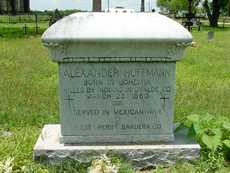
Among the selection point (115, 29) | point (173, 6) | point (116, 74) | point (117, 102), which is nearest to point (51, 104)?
point (117, 102)

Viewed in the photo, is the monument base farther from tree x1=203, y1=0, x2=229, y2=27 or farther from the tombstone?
tree x1=203, y1=0, x2=229, y2=27

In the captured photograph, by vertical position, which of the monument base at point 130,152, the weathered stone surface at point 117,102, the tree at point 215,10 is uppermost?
Result: the weathered stone surface at point 117,102

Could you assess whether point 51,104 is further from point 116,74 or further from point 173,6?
point 173,6

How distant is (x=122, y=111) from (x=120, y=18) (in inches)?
38.6

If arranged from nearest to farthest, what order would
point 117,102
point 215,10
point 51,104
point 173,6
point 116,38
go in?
1. point 116,38
2. point 117,102
3. point 51,104
4. point 215,10
5. point 173,6

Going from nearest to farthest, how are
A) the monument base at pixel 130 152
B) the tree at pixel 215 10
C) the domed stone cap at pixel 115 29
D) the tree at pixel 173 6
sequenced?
the domed stone cap at pixel 115 29 < the monument base at pixel 130 152 < the tree at pixel 215 10 < the tree at pixel 173 6

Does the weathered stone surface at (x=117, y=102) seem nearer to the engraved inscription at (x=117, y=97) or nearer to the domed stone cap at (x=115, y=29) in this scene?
the engraved inscription at (x=117, y=97)

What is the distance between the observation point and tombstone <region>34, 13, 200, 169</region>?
454 cm

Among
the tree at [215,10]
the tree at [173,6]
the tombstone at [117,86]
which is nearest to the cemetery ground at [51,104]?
the tombstone at [117,86]

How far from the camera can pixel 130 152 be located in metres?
4.77

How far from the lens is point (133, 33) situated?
177 inches

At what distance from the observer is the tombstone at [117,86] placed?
454 cm

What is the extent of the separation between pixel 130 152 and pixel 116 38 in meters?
1.19

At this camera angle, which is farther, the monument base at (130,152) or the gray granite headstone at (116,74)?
the monument base at (130,152)
